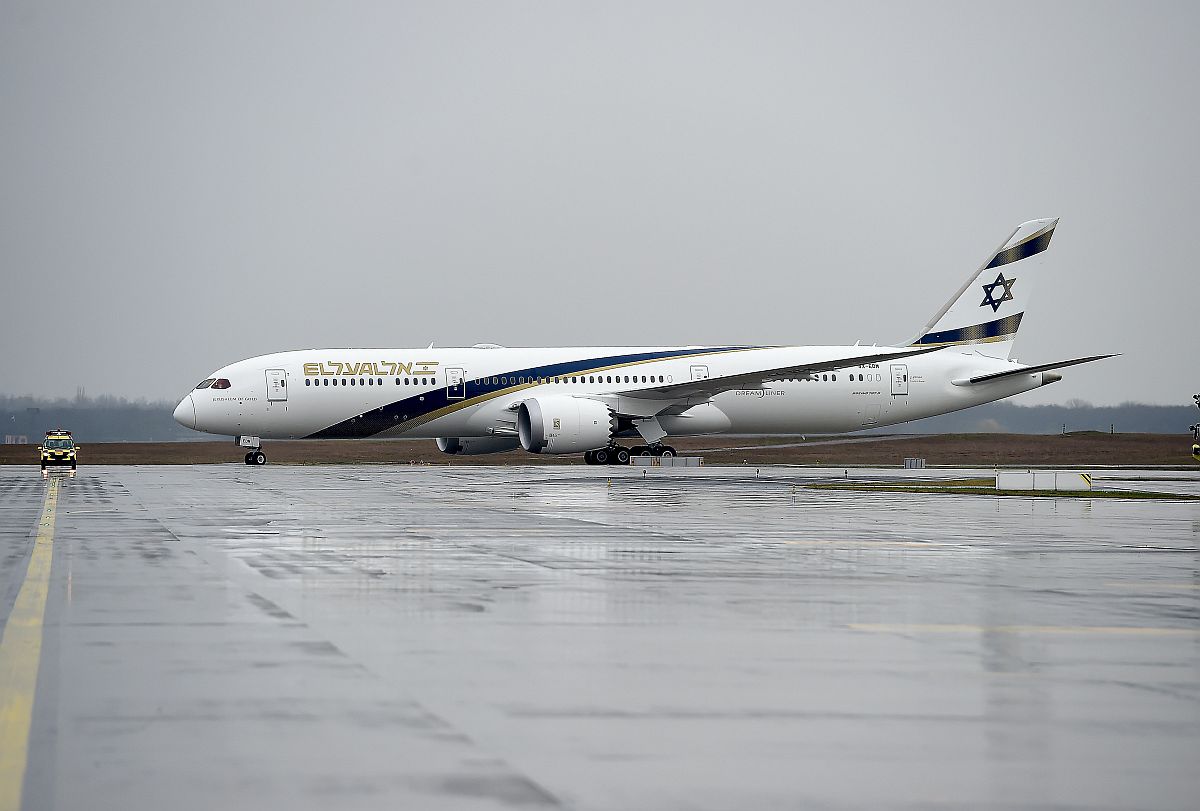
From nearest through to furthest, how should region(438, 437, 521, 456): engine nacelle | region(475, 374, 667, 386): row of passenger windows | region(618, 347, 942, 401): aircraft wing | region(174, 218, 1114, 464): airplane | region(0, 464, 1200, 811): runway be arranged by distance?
region(0, 464, 1200, 811): runway < region(618, 347, 942, 401): aircraft wing < region(174, 218, 1114, 464): airplane < region(475, 374, 667, 386): row of passenger windows < region(438, 437, 521, 456): engine nacelle

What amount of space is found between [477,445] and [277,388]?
A: 785 cm

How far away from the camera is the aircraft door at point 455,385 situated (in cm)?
4603

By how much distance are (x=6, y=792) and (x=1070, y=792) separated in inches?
162

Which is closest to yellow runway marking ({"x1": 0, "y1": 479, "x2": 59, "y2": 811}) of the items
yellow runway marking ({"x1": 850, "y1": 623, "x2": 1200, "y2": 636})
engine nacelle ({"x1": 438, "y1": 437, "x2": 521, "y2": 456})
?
yellow runway marking ({"x1": 850, "y1": 623, "x2": 1200, "y2": 636})

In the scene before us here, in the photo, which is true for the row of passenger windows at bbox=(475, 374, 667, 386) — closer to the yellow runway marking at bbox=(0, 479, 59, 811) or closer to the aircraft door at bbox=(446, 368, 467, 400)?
the aircraft door at bbox=(446, 368, 467, 400)

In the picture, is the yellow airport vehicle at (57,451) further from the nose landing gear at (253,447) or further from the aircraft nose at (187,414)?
the nose landing gear at (253,447)

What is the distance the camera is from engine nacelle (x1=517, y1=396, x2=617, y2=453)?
43250 mm

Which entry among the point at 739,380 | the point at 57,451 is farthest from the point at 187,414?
the point at 739,380

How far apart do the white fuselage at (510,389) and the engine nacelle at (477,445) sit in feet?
6.73

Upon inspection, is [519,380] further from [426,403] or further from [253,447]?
[253,447]

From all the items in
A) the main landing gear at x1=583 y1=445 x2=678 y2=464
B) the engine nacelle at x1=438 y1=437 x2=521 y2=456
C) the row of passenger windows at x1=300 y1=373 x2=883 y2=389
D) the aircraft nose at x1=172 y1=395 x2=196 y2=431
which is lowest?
the main landing gear at x1=583 y1=445 x2=678 y2=464

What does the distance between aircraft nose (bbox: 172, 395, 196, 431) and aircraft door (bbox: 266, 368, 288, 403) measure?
269 centimetres

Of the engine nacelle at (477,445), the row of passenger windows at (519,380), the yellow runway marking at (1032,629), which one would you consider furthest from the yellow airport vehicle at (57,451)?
the yellow runway marking at (1032,629)

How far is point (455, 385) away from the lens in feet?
151
